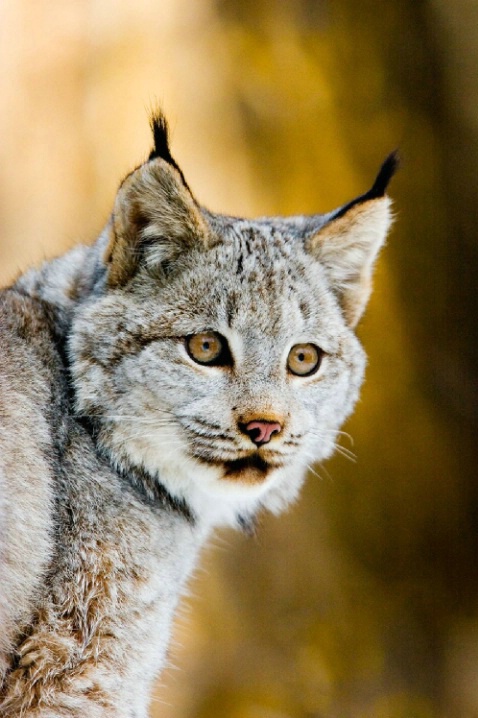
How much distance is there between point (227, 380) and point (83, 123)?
10.8 feet

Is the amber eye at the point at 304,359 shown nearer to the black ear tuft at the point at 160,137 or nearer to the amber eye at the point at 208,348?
the amber eye at the point at 208,348

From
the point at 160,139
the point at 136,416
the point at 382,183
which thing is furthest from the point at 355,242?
the point at 136,416

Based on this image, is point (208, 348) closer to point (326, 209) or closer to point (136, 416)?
point (136, 416)

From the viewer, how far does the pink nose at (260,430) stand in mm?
2980

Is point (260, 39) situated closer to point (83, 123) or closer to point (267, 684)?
point (83, 123)

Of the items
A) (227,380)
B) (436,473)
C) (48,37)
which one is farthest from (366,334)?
(227,380)

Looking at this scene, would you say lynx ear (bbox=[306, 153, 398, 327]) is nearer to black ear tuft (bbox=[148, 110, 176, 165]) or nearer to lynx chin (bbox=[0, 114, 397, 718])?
lynx chin (bbox=[0, 114, 397, 718])

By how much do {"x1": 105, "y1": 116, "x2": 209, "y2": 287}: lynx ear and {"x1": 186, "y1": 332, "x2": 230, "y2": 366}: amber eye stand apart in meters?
0.30

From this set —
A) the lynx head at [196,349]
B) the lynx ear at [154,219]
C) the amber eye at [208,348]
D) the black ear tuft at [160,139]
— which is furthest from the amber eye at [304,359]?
the black ear tuft at [160,139]

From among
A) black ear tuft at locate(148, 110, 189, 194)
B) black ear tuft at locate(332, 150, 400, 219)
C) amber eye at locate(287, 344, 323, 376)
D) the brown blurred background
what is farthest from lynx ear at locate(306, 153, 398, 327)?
the brown blurred background

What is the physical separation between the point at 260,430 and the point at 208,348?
346 mm

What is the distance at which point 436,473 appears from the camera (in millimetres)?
5980

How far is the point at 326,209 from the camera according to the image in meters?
6.07

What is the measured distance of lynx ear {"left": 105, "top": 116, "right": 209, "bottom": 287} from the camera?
3.00 meters
